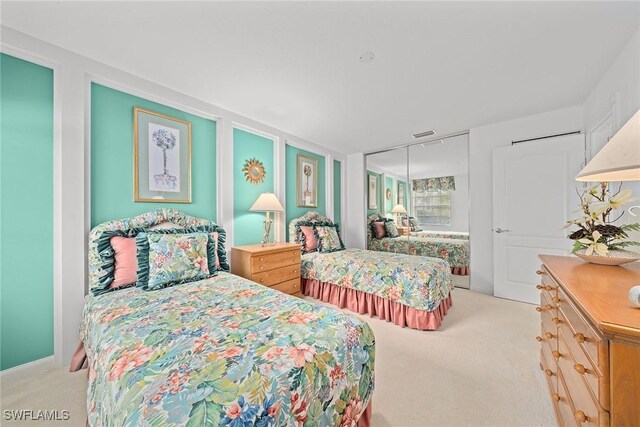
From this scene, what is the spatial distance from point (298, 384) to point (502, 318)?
2.87m

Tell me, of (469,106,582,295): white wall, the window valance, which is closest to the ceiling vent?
(469,106,582,295): white wall

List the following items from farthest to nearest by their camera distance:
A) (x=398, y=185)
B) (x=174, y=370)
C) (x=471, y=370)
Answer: (x=398, y=185), (x=471, y=370), (x=174, y=370)

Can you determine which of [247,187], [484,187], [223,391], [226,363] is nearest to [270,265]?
[247,187]

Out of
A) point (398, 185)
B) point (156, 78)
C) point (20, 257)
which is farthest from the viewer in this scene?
point (398, 185)

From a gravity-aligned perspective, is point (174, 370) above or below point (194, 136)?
below

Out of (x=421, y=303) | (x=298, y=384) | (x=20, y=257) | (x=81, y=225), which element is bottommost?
(x=421, y=303)

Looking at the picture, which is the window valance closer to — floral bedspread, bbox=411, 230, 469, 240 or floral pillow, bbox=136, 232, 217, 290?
floral bedspread, bbox=411, 230, 469, 240

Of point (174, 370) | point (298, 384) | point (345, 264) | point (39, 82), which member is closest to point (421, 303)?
point (345, 264)

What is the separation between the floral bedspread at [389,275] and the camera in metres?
2.53

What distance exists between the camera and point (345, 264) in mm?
3127

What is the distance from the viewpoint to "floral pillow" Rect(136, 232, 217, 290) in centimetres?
193

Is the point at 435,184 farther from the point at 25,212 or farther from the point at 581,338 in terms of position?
the point at 25,212

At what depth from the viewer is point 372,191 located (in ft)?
16.1

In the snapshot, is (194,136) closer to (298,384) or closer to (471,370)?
(298,384)
